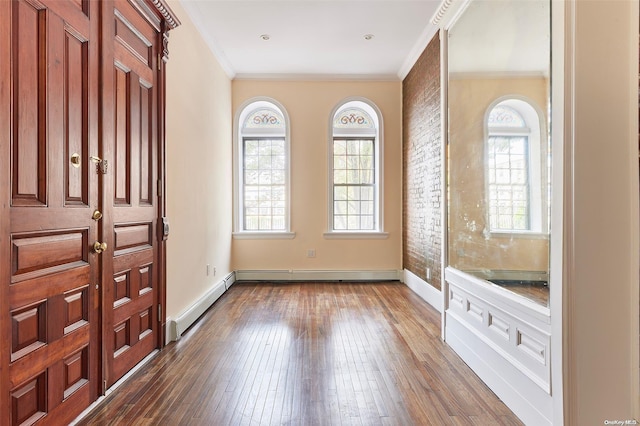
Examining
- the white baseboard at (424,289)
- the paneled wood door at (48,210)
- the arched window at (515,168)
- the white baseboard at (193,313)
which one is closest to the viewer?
the paneled wood door at (48,210)

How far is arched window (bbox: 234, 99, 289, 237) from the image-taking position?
215 inches

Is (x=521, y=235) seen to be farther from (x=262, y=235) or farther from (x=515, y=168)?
(x=262, y=235)

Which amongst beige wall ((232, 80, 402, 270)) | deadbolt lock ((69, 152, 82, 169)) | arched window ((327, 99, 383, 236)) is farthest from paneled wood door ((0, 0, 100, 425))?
arched window ((327, 99, 383, 236))

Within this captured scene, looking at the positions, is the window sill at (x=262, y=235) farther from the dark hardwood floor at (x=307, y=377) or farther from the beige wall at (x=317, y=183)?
the dark hardwood floor at (x=307, y=377)

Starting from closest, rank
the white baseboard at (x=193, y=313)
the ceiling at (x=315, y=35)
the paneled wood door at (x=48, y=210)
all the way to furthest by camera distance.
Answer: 1. the paneled wood door at (x=48, y=210)
2. the white baseboard at (x=193, y=313)
3. the ceiling at (x=315, y=35)

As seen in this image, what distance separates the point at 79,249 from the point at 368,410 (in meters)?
1.81

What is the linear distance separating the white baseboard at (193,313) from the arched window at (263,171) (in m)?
1.25

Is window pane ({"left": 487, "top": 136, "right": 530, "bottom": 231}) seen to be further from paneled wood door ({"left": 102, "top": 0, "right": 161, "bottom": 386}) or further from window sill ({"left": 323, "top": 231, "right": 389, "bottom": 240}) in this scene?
window sill ({"left": 323, "top": 231, "right": 389, "bottom": 240})

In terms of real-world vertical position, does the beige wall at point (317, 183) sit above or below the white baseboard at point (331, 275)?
above

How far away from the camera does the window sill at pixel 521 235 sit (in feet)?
5.69

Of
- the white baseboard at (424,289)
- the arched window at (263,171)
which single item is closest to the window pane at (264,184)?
the arched window at (263,171)

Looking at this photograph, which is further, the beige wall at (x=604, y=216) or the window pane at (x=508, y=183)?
the window pane at (x=508, y=183)

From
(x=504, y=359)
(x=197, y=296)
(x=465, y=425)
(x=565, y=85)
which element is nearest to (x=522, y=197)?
(x=565, y=85)

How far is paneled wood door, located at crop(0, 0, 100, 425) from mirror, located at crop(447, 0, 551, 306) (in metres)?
2.39
